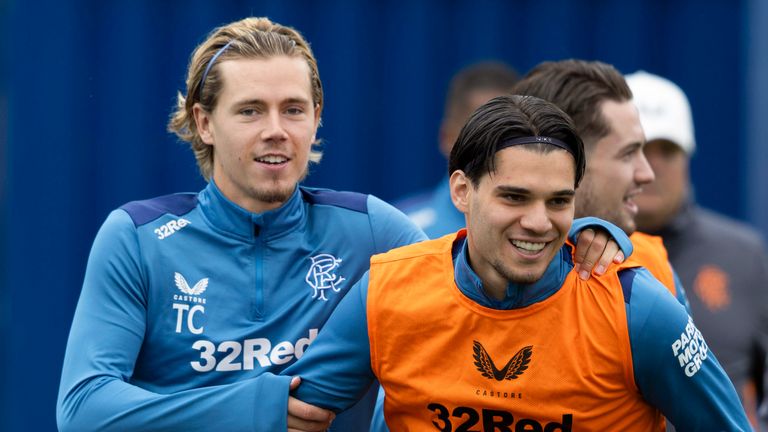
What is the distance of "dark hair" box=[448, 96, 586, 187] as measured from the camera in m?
2.96

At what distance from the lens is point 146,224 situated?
11.1ft

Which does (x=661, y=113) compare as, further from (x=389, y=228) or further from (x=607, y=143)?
(x=389, y=228)

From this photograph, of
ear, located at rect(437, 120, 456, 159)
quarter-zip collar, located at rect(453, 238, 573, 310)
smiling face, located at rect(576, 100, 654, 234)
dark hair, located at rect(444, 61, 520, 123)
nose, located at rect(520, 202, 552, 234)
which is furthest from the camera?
dark hair, located at rect(444, 61, 520, 123)

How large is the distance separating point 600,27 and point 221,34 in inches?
167

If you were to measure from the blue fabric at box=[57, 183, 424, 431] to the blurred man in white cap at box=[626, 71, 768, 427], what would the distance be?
1.80 m

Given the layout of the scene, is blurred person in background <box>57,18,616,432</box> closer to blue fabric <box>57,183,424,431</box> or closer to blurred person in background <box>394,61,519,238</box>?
blue fabric <box>57,183,424,431</box>

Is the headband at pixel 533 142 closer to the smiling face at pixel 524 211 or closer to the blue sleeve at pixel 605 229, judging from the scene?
the smiling face at pixel 524 211

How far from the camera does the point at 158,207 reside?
136 inches

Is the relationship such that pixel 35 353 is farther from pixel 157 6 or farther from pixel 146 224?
pixel 146 224

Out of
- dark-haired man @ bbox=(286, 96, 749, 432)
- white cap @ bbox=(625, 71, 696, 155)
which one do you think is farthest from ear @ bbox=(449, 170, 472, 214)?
white cap @ bbox=(625, 71, 696, 155)

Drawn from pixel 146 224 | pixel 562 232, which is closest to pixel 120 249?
pixel 146 224

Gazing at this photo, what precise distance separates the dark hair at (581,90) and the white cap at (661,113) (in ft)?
4.17

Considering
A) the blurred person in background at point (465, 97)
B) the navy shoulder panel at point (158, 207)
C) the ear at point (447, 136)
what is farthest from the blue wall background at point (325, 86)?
the navy shoulder panel at point (158, 207)

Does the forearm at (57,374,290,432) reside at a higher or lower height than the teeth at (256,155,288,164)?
lower
